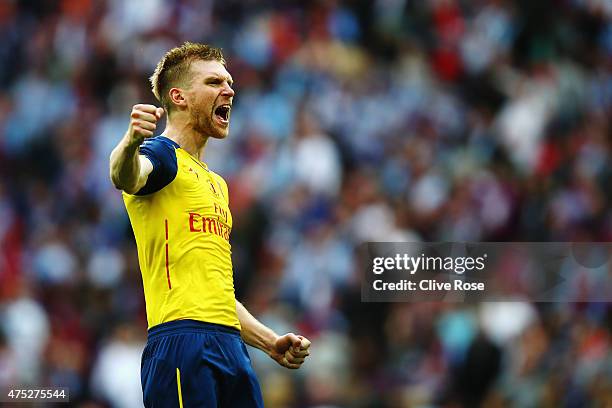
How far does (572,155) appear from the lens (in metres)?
12.1

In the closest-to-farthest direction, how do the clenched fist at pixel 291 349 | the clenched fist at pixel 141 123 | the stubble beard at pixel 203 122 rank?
the clenched fist at pixel 141 123 → the clenched fist at pixel 291 349 → the stubble beard at pixel 203 122

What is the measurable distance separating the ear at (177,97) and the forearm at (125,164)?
2.72 feet

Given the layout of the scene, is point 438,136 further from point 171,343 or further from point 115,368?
point 171,343

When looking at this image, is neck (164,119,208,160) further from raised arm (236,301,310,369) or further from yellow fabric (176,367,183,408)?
yellow fabric (176,367,183,408)

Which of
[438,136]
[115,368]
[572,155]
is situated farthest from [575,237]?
[115,368]

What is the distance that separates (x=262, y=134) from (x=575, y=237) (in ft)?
11.6

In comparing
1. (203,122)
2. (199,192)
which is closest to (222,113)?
(203,122)

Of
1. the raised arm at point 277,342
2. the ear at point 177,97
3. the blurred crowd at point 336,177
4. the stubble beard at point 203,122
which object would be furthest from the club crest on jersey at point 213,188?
the blurred crowd at point 336,177

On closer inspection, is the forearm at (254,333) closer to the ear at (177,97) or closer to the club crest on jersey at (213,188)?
the club crest on jersey at (213,188)

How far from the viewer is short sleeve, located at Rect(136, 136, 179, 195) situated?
5.07m

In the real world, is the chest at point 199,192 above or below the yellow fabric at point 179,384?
above

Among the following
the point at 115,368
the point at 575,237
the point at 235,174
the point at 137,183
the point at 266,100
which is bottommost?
the point at 137,183

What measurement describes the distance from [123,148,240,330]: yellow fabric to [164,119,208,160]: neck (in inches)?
8.0

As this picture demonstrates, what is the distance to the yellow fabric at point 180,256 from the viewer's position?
5.16 metres
